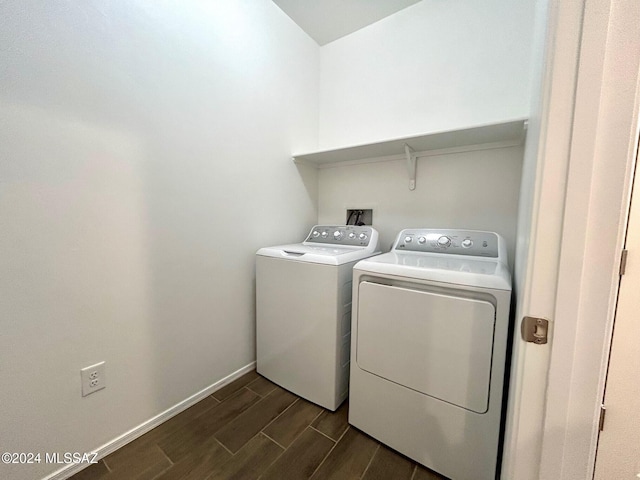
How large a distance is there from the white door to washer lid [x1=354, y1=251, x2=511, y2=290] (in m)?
0.27

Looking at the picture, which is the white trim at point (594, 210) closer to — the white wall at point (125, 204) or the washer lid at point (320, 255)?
the washer lid at point (320, 255)

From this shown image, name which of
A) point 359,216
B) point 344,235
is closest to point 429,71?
point 359,216

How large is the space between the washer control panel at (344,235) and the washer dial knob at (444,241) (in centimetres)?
42

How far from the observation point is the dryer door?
0.94 m

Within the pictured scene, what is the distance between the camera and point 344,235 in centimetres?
179

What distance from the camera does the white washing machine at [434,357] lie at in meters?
0.93

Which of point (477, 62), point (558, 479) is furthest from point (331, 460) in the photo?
point (477, 62)

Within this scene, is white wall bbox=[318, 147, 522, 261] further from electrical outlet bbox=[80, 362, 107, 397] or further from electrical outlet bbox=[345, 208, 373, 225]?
electrical outlet bbox=[80, 362, 107, 397]

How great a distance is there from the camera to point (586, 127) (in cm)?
45

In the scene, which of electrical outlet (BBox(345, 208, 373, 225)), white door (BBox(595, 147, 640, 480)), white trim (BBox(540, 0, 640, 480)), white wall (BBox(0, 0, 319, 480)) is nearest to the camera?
white trim (BBox(540, 0, 640, 480))

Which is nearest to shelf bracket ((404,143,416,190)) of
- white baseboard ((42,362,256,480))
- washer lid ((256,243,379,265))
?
washer lid ((256,243,379,265))

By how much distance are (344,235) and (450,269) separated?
0.86 meters

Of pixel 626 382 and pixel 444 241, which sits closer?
pixel 626 382

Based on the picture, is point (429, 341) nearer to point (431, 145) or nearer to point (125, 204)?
point (431, 145)
